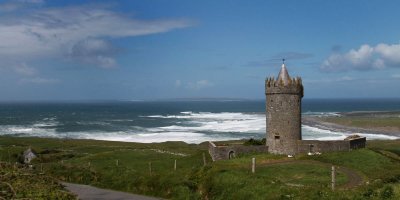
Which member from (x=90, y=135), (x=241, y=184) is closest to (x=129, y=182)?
(x=241, y=184)

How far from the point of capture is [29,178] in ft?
35.5

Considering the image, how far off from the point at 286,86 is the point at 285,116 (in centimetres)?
270

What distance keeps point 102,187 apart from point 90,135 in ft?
280

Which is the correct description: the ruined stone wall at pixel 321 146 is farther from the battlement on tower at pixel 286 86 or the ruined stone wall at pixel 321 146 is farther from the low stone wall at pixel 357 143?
the battlement on tower at pixel 286 86

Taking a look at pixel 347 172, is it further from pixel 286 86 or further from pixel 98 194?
pixel 98 194

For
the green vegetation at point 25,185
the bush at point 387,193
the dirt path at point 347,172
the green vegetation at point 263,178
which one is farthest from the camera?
the dirt path at point 347,172

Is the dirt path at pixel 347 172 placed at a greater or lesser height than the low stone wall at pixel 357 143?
lesser

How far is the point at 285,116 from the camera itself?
125 ft

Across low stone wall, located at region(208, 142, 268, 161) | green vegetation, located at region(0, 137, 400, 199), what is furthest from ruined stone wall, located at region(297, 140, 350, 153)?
low stone wall, located at region(208, 142, 268, 161)

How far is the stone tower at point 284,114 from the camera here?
1502 inches

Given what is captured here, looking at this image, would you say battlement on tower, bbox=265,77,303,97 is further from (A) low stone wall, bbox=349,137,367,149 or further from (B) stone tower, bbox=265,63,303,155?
(A) low stone wall, bbox=349,137,367,149

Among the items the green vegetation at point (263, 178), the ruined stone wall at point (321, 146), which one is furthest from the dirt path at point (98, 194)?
the ruined stone wall at point (321, 146)

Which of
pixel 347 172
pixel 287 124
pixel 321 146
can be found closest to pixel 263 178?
pixel 347 172

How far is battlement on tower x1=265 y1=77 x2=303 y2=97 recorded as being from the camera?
38219 millimetres
